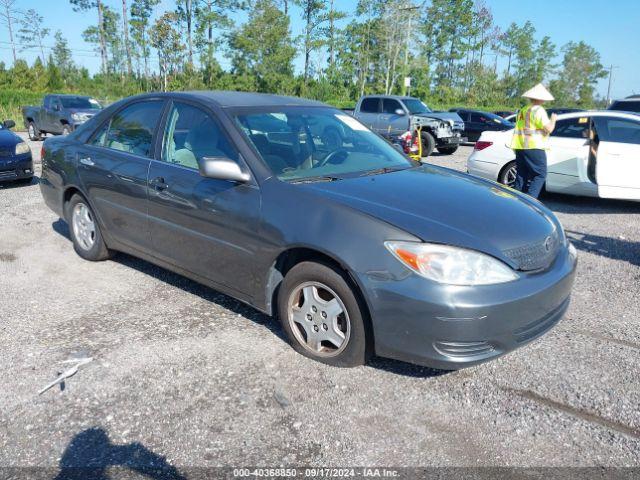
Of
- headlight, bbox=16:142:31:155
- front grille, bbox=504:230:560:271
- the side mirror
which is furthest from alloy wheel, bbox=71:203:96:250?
headlight, bbox=16:142:31:155

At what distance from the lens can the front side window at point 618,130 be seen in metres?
7.85

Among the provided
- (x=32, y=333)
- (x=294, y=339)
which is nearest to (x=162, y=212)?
(x=32, y=333)

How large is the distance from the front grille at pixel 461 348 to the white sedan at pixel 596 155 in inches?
222

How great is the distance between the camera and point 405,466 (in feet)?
8.07

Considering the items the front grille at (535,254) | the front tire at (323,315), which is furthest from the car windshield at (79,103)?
the front grille at (535,254)

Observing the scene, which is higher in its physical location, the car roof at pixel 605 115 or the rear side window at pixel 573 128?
the car roof at pixel 605 115

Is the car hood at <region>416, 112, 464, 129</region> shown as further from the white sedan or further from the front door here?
the front door

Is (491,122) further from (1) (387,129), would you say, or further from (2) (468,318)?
(2) (468,318)

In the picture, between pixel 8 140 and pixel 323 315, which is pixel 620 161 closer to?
pixel 323 315

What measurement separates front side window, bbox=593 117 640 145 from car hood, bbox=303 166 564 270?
5.06 m

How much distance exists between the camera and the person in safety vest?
6754mm

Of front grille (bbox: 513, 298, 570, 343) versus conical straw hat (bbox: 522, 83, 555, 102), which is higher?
conical straw hat (bbox: 522, 83, 555, 102)

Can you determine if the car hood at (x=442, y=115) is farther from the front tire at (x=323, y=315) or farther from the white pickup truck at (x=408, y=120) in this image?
the front tire at (x=323, y=315)

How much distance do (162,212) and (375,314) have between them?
1.99 m
